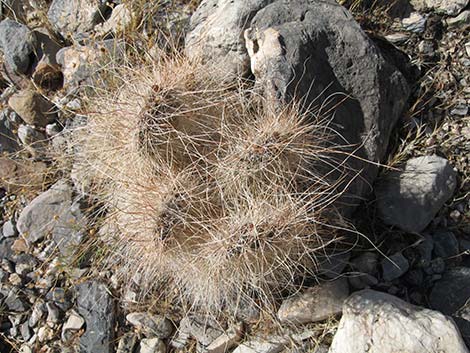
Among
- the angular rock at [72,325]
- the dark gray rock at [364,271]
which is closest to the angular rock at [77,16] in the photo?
the angular rock at [72,325]

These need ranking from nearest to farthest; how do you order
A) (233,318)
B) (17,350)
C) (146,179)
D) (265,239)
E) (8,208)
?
(265,239)
(146,179)
(233,318)
(17,350)
(8,208)

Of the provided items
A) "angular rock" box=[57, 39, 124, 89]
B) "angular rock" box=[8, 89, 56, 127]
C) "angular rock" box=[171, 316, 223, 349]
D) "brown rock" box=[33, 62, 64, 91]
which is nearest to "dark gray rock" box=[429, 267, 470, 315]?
"angular rock" box=[171, 316, 223, 349]

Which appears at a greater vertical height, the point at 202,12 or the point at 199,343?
the point at 202,12

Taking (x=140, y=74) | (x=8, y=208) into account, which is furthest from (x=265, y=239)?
(x=8, y=208)

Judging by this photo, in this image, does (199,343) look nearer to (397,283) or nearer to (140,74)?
(397,283)

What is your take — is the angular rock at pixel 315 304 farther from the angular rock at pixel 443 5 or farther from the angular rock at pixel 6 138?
the angular rock at pixel 6 138

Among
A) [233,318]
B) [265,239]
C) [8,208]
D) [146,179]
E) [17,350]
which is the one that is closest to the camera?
[265,239]

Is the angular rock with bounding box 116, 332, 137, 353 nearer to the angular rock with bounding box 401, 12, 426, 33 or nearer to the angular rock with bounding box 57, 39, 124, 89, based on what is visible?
the angular rock with bounding box 57, 39, 124, 89
